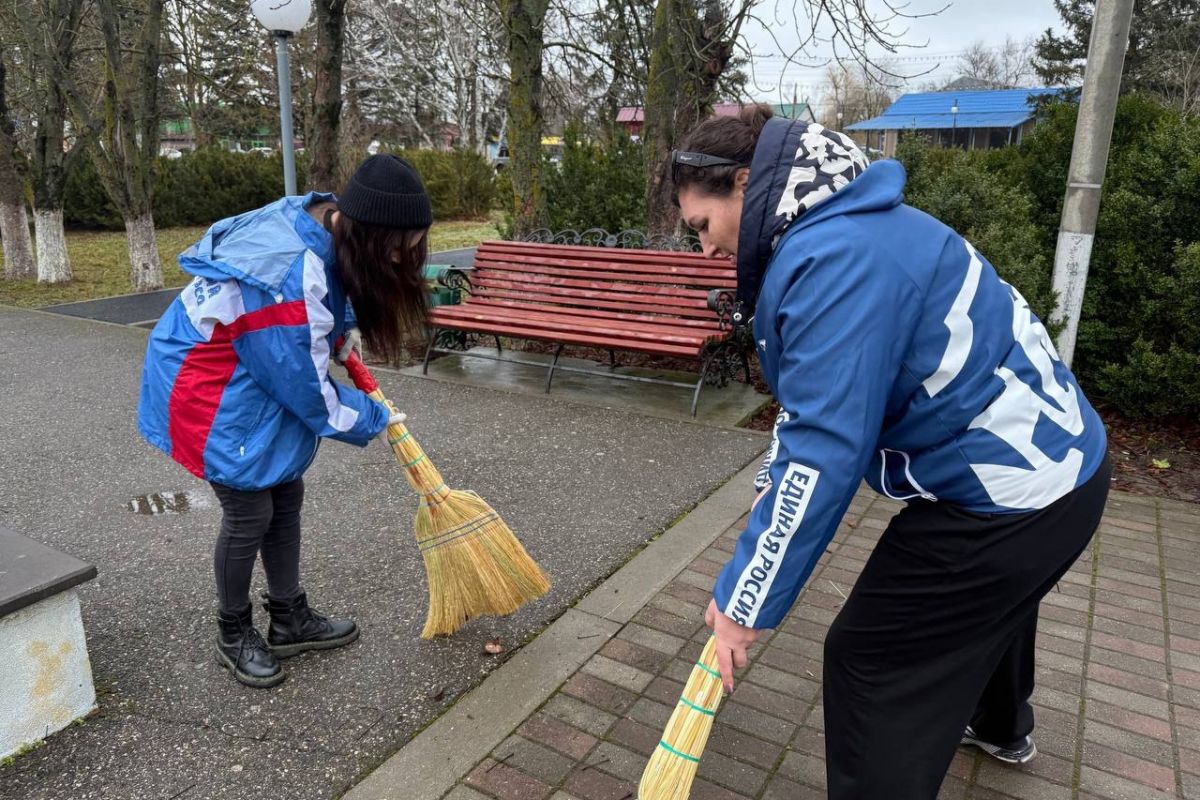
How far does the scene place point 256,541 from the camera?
265 centimetres

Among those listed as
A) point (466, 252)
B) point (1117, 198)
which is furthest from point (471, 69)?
point (1117, 198)

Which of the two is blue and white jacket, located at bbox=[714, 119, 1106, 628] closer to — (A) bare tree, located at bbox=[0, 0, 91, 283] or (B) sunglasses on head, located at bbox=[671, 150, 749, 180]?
(B) sunglasses on head, located at bbox=[671, 150, 749, 180]

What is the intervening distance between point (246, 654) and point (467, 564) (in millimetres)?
748

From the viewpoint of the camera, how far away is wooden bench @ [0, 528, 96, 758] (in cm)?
236

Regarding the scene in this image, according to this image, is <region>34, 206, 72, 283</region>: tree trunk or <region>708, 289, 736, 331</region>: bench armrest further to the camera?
<region>34, 206, 72, 283</region>: tree trunk

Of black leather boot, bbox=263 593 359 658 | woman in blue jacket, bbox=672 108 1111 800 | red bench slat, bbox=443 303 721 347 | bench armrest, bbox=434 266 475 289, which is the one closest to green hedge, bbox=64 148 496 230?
bench armrest, bbox=434 266 475 289

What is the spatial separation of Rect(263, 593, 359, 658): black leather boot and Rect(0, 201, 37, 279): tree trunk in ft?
36.4

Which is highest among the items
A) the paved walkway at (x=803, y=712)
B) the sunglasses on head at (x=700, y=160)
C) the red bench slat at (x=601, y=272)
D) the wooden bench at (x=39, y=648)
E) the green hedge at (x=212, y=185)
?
the green hedge at (x=212, y=185)

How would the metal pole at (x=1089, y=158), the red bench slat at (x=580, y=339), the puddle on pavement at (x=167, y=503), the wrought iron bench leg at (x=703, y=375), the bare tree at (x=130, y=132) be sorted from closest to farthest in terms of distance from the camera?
the puddle on pavement at (x=167, y=503) → the metal pole at (x=1089, y=158) → the red bench slat at (x=580, y=339) → the wrought iron bench leg at (x=703, y=375) → the bare tree at (x=130, y=132)

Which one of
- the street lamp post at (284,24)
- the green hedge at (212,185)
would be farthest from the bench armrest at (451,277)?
the green hedge at (212,185)

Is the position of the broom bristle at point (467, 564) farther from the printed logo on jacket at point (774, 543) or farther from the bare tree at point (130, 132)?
the bare tree at point (130, 132)

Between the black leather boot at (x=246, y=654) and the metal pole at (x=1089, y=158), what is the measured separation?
4458 mm

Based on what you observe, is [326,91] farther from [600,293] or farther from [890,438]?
[890,438]

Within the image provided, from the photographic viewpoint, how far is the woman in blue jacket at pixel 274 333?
2350mm
